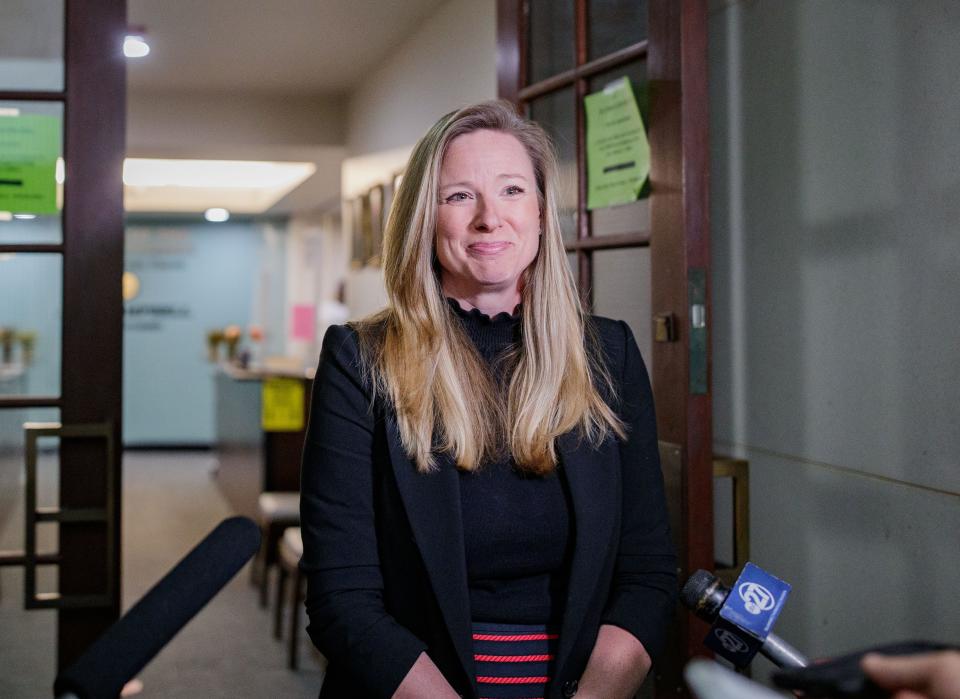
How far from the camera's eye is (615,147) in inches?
89.4

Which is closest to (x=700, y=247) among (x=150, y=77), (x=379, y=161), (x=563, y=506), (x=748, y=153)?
(x=748, y=153)

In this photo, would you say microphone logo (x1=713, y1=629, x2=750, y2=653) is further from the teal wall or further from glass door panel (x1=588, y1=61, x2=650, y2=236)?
the teal wall

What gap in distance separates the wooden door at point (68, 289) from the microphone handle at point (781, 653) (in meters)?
1.76

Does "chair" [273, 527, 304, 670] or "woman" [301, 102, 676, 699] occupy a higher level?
"woman" [301, 102, 676, 699]

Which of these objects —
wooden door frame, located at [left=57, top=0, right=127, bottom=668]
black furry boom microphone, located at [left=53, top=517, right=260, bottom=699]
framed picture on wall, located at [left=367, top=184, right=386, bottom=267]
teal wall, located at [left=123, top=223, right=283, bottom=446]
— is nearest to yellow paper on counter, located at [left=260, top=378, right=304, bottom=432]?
framed picture on wall, located at [left=367, top=184, right=386, bottom=267]

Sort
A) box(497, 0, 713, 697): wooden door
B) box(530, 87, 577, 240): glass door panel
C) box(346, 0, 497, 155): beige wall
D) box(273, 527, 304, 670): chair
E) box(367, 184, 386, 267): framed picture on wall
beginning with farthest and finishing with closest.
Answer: box(367, 184, 386, 267): framed picture on wall, box(346, 0, 497, 155): beige wall, box(273, 527, 304, 670): chair, box(530, 87, 577, 240): glass door panel, box(497, 0, 713, 697): wooden door

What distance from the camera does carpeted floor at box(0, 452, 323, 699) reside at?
237cm

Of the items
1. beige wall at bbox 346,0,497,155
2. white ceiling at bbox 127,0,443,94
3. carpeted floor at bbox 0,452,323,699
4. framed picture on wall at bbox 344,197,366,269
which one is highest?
white ceiling at bbox 127,0,443,94

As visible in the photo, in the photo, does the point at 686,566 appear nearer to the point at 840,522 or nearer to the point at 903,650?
the point at 840,522

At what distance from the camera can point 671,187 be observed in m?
2.01

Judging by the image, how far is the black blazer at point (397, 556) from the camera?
55.0 inches

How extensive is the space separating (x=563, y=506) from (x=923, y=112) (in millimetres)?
865

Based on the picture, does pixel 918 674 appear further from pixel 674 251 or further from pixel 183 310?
pixel 183 310

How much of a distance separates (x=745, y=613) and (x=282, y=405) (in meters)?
5.08
